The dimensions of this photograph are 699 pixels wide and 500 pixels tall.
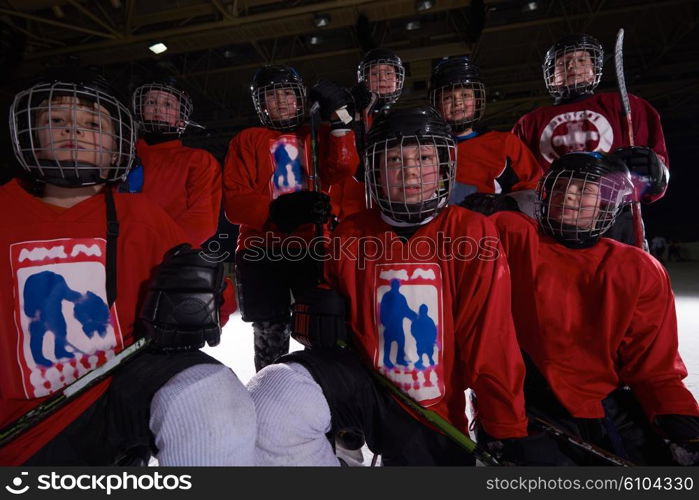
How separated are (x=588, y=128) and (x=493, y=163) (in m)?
0.57

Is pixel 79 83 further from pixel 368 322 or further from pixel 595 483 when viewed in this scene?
pixel 595 483

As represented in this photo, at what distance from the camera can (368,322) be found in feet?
4.39

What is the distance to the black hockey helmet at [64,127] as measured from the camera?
1039mm

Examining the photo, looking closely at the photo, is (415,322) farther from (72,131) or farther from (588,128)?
(588,128)

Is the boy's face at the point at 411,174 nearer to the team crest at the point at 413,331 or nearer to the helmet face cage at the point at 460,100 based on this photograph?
the team crest at the point at 413,331

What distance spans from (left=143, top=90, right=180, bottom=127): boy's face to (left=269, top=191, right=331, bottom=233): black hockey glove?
0.73m

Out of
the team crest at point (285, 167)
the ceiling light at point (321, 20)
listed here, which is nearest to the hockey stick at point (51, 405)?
the team crest at point (285, 167)

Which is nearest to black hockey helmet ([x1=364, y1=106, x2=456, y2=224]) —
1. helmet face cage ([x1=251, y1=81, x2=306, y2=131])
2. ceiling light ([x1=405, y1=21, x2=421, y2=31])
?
helmet face cage ([x1=251, y1=81, x2=306, y2=131])

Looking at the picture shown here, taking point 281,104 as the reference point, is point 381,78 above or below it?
above

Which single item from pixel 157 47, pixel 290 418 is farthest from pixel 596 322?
pixel 157 47

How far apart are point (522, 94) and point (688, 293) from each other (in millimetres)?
7870

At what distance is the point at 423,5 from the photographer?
20.5 feet

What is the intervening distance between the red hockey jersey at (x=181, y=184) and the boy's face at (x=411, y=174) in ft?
3.42

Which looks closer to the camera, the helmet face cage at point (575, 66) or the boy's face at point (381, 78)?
the helmet face cage at point (575, 66)
